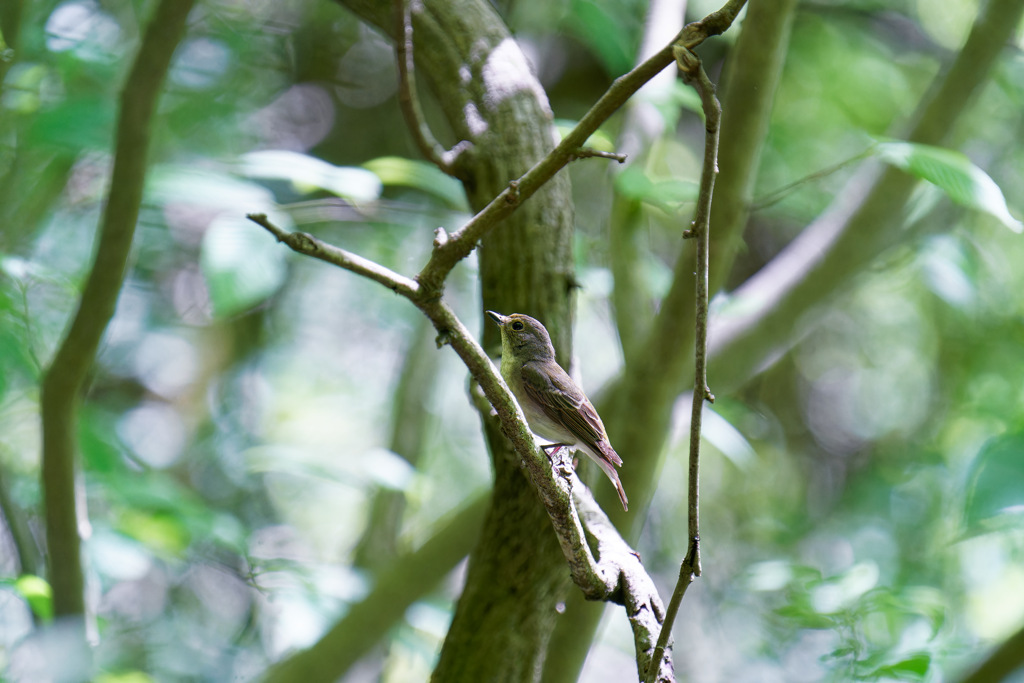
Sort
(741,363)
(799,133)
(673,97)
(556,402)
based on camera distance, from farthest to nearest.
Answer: (799,133), (741,363), (673,97), (556,402)

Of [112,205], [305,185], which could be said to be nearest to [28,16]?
[112,205]

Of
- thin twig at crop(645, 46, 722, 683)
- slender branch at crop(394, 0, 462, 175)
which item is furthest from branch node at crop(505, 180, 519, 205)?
slender branch at crop(394, 0, 462, 175)

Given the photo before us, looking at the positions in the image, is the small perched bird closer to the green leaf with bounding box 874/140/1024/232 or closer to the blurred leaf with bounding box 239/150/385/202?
the blurred leaf with bounding box 239/150/385/202

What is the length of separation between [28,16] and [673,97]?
2289 millimetres

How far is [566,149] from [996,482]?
1.04m

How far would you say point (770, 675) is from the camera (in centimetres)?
446

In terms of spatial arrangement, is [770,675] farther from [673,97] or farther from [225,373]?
[225,373]

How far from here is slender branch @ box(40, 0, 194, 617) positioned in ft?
7.93

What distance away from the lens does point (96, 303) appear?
2.50 m

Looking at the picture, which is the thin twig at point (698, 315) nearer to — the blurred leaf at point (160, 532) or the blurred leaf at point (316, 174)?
the blurred leaf at point (316, 174)

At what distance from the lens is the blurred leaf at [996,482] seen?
1424 millimetres

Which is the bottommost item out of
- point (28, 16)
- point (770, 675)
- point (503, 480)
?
point (503, 480)

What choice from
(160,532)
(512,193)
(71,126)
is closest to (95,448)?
(160,532)

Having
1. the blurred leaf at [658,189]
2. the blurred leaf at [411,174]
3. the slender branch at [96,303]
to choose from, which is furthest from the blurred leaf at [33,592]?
the blurred leaf at [658,189]
